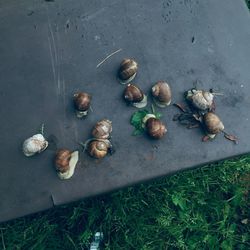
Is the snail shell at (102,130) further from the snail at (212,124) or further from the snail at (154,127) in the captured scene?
the snail at (212,124)

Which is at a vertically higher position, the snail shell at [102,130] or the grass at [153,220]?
the snail shell at [102,130]

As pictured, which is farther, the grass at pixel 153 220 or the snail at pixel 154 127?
the grass at pixel 153 220

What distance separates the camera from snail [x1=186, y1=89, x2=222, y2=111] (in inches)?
58.1

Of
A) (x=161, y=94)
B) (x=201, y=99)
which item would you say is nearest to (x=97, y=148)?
(x=161, y=94)

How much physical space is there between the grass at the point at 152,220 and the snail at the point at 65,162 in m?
0.32

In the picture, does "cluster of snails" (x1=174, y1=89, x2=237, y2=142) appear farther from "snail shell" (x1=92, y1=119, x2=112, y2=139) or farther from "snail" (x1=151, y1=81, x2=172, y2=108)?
"snail shell" (x1=92, y1=119, x2=112, y2=139)

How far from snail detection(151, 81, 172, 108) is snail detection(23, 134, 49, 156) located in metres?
0.42

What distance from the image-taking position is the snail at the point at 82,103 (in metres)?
1.43

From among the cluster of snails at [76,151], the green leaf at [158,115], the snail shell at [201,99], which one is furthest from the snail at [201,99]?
the cluster of snails at [76,151]

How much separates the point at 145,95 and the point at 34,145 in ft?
1.42

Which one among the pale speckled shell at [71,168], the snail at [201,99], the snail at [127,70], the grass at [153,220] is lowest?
the grass at [153,220]

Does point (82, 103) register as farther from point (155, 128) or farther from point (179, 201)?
point (179, 201)

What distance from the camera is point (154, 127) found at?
143 centimetres

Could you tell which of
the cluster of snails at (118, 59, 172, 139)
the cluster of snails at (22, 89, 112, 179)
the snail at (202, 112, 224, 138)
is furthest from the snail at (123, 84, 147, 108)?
the snail at (202, 112, 224, 138)
